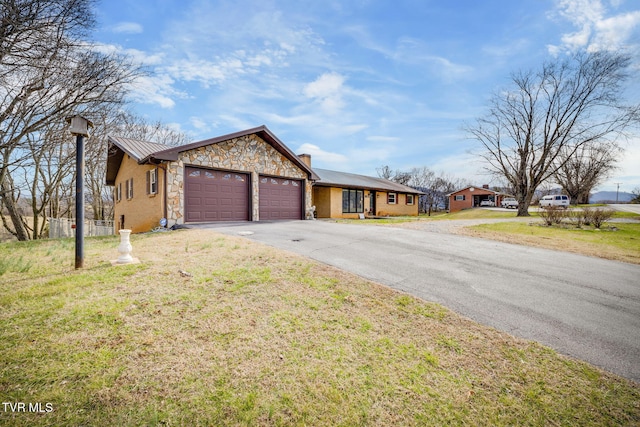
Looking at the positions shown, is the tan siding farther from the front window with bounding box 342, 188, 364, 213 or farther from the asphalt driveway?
the front window with bounding box 342, 188, 364, 213

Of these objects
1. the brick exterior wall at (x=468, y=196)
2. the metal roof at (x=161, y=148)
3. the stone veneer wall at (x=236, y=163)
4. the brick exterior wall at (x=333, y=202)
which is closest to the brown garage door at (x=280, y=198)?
the stone veneer wall at (x=236, y=163)

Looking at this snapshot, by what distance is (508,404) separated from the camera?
2354mm

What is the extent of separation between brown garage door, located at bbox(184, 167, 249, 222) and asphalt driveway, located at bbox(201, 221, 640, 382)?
499 cm

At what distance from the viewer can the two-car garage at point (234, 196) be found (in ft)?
40.1

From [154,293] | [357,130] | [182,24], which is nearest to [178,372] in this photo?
[154,293]

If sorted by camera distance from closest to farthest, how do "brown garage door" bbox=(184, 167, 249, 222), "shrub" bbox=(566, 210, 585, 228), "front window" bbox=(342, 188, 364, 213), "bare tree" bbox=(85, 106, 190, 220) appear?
1. "brown garage door" bbox=(184, 167, 249, 222)
2. "shrub" bbox=(566, 210, 585, 228)
3. "bare tree" bbox=(85, 106, 190, 220)
4. "front window" bbox=(342, 188, 364, 213)

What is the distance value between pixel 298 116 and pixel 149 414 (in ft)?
49.5

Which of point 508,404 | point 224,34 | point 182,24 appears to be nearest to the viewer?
point 508,404

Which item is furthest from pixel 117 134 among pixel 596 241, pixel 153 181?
pixel 596 241

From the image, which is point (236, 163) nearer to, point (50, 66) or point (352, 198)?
point (50, 66)

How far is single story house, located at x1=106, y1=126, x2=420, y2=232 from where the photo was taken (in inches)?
456

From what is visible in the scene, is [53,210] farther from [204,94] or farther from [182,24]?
[182,24]

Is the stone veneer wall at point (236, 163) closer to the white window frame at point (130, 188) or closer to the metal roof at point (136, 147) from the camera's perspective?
the metal roof at point (136, 147)

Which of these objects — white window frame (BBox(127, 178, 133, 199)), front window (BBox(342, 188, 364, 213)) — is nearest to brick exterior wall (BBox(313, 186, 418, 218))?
front window (BBox(342, 188, 364, 213))
